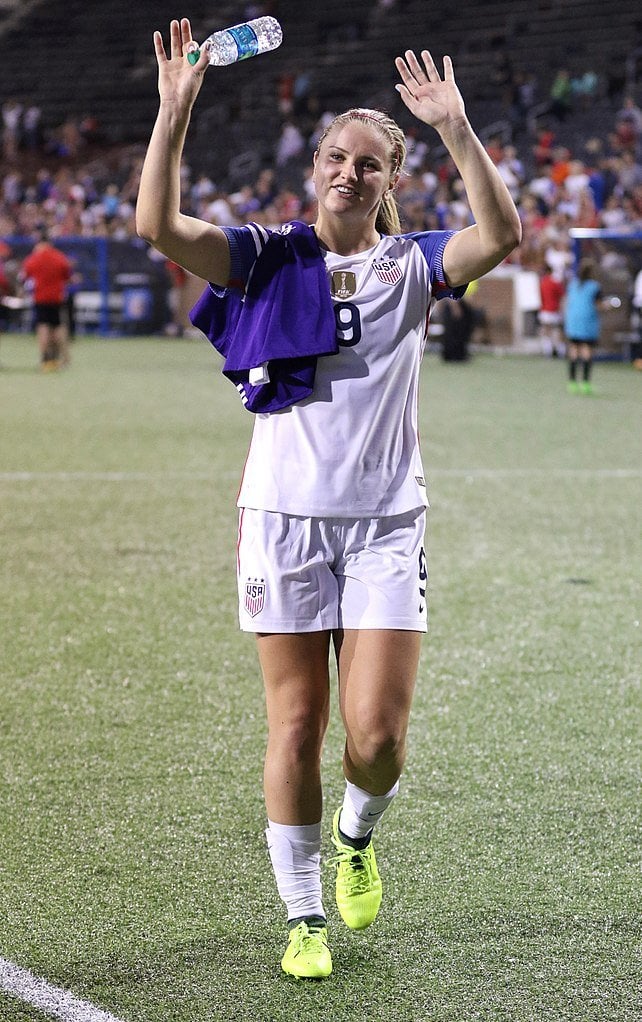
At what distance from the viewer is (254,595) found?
3.51 meters

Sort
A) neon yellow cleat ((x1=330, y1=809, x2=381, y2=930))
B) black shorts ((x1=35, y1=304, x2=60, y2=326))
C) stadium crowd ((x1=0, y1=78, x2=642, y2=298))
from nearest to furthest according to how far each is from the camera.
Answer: neon yellow cleat ((x1=330, y1=809, x2=381, y2=930)) < black shorts ((x1=35, y1=304, x2=60, y2=326)) < stadium crowd ((x1=0, y1=78, x2=642, y2=298))

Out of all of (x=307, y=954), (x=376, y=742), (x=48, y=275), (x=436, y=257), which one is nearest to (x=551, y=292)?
(x=48, y=275)

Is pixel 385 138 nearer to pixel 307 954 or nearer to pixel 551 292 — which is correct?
pixel 307 954

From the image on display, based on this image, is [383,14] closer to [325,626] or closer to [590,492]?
[590,492]

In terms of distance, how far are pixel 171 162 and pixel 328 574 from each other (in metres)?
1.09

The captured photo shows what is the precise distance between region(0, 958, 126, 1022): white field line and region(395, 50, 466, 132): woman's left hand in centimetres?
228

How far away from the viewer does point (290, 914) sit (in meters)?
3.55

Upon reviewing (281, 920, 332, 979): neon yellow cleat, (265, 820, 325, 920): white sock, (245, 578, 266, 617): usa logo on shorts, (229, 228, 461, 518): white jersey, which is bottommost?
(281, 920, 332, 979): neon yellow cleat

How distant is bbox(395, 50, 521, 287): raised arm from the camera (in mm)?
3367

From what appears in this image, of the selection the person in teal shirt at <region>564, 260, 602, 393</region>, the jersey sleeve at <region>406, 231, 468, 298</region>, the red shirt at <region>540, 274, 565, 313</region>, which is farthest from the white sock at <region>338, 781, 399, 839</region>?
the red shirt at <region>540, 274, 565, 313</region>

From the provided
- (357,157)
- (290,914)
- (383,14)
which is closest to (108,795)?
(290,914)

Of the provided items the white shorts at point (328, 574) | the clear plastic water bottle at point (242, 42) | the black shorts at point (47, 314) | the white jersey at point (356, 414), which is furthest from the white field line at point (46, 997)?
the black shorts at point (47, 314)

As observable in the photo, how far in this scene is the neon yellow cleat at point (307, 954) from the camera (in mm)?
3436

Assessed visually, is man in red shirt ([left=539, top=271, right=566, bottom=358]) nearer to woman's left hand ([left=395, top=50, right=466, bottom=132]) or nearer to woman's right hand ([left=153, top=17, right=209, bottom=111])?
woman's left hand ([left=395, top=50, right=466, bottom=132])
